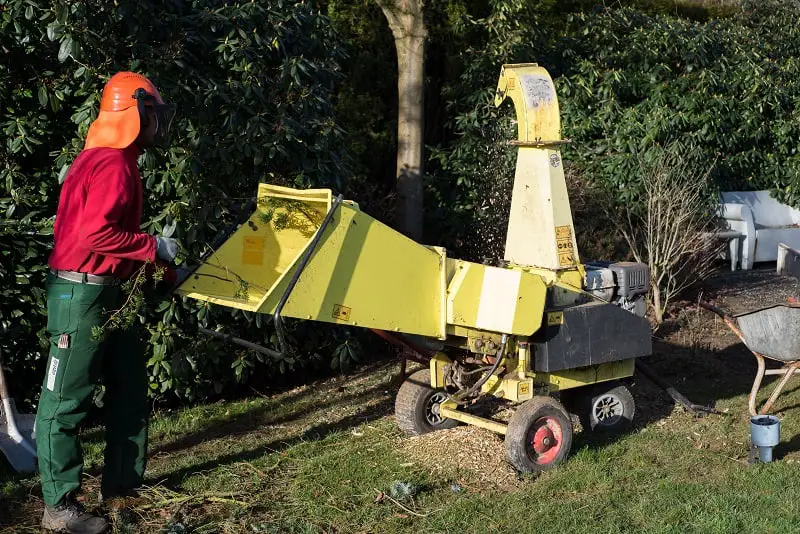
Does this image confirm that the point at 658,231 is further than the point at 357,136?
No

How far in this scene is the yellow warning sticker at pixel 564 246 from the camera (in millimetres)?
6039

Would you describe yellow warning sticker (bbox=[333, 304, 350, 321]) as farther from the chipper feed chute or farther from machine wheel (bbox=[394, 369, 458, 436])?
machine wheel (bbox=[394, 369, 458, 436])

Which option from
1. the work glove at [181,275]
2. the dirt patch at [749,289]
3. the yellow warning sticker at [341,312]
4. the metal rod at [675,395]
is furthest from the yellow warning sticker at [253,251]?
the dirt patch at [749,289]

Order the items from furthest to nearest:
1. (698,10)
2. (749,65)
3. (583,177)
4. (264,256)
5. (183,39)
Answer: (698,10) < (749,65) < (583,177) < (183,39) < (264,256)

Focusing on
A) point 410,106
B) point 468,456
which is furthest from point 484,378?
point 410,106

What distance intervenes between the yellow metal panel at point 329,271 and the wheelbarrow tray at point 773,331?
7.78ft

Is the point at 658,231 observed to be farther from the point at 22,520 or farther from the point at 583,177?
the point at 22,520

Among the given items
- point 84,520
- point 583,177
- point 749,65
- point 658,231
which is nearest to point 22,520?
point 84,520

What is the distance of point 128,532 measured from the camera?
4.91 m

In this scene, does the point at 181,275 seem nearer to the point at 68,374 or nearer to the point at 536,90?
the point at 68,374

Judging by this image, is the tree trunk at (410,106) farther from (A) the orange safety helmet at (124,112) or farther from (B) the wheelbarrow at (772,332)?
(A) the orange safety helmet at (124,112)

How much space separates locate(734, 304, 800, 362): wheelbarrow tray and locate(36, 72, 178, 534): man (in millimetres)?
3954

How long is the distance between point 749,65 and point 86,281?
1044cm

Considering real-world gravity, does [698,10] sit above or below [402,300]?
above
